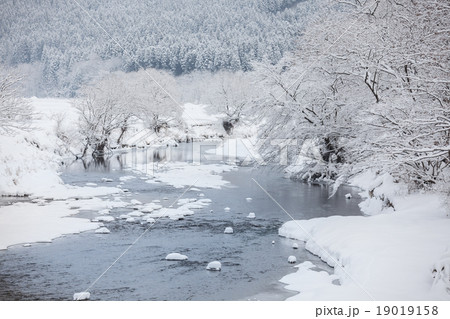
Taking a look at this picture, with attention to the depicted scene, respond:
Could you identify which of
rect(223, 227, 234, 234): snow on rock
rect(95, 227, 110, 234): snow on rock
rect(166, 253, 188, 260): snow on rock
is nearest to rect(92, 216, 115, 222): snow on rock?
rect(95, 227, 110, 234): snow on rock

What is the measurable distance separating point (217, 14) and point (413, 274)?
60.9 m

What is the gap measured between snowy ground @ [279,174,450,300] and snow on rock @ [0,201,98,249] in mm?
5980

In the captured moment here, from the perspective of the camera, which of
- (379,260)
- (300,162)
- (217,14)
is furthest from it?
(217,14)

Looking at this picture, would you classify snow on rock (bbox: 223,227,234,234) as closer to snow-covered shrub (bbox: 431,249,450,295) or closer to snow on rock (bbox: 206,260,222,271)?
snow on rock (bbox: 206,260,222,271)

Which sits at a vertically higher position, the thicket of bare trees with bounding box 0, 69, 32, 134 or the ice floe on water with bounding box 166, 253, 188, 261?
the thicket of bare trees with bounding box 0, 69, 32, 134

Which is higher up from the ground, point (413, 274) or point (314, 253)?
point (413, 274)

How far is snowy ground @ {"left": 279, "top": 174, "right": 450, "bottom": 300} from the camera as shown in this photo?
7207 mm

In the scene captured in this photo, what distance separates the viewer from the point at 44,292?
7.86 meters

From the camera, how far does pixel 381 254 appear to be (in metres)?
8.76

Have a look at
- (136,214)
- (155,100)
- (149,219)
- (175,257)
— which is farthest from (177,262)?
(155,100)

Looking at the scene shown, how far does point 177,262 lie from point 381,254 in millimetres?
4284
